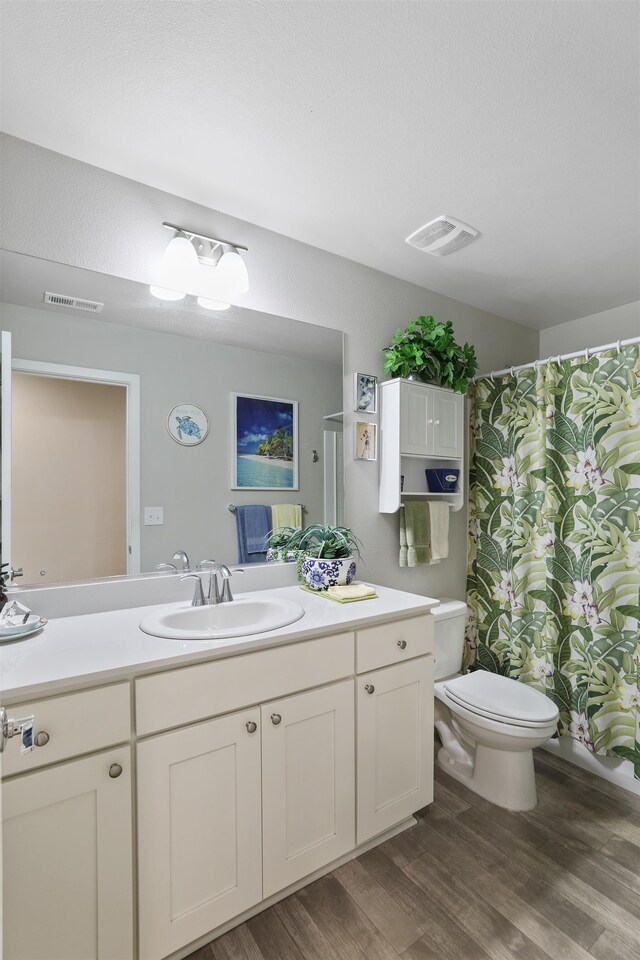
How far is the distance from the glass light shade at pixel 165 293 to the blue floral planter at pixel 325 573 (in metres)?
1.12

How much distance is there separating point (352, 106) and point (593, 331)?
2162 millimetres

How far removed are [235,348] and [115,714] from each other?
1321 millimetres

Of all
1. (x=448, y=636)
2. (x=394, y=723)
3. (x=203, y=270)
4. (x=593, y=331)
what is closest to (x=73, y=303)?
(x=203, y=270)

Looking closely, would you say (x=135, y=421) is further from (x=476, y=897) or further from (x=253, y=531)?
(x=476, y=897)

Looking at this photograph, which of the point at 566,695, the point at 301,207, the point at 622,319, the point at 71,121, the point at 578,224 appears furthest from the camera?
the point at 622,319

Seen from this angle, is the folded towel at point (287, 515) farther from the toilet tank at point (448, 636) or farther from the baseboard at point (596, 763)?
the baseboard at point (596, 763)

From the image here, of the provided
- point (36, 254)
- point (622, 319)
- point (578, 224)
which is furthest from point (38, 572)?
point (622, 319)

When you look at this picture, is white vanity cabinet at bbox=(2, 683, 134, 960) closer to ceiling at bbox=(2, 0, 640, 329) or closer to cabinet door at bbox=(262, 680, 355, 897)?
cabinet door at bbox=(262, 680, 355, 897)

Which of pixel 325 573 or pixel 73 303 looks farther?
Answer: pixel 325 573

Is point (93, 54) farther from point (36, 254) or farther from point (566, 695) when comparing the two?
point (566, 695)

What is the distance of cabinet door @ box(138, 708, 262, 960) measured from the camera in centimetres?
111

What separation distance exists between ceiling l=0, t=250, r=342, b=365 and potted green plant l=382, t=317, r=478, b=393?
0.95 ft

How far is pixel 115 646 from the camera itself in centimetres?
118

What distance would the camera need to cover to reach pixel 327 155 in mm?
1476
